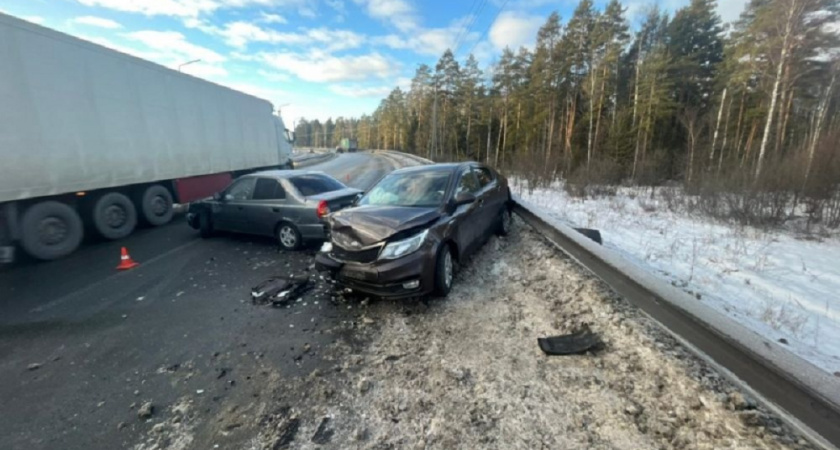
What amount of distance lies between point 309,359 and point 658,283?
3679 mm

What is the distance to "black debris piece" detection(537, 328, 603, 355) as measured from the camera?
10.5 ft

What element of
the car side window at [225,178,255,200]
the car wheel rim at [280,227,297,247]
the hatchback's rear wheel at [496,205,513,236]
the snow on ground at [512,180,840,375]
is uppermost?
the car side window at [225,178,255,200]

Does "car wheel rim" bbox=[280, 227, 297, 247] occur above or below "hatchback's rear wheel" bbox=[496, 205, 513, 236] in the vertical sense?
below

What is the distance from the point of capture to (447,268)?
4.59m

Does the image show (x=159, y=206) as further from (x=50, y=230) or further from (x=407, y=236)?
(x=407, y=236)

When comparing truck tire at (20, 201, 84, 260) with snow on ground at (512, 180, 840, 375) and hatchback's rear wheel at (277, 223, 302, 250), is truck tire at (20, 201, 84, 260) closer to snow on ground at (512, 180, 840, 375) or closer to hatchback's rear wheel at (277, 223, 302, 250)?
hatchback's rear wheel at (277, 223, 302, 250)

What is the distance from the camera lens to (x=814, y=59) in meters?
18.6

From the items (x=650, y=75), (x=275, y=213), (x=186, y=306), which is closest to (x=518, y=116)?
(x=650, y=75)

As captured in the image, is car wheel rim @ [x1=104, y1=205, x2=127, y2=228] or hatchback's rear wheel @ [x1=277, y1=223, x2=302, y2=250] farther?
car wheel rim @ [x1=104, y1=205, x2=127, y2=228]

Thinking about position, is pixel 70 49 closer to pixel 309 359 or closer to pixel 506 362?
pixel 309 359

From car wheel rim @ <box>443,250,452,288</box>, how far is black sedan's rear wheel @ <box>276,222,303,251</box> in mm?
3615

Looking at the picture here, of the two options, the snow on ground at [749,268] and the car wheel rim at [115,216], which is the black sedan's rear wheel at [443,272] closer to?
the snow on ground at [749,268]

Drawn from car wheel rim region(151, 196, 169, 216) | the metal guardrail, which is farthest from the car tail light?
car wheel rim region(151, 196, 169, 216)

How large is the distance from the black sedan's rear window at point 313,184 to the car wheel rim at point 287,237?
827 mm
